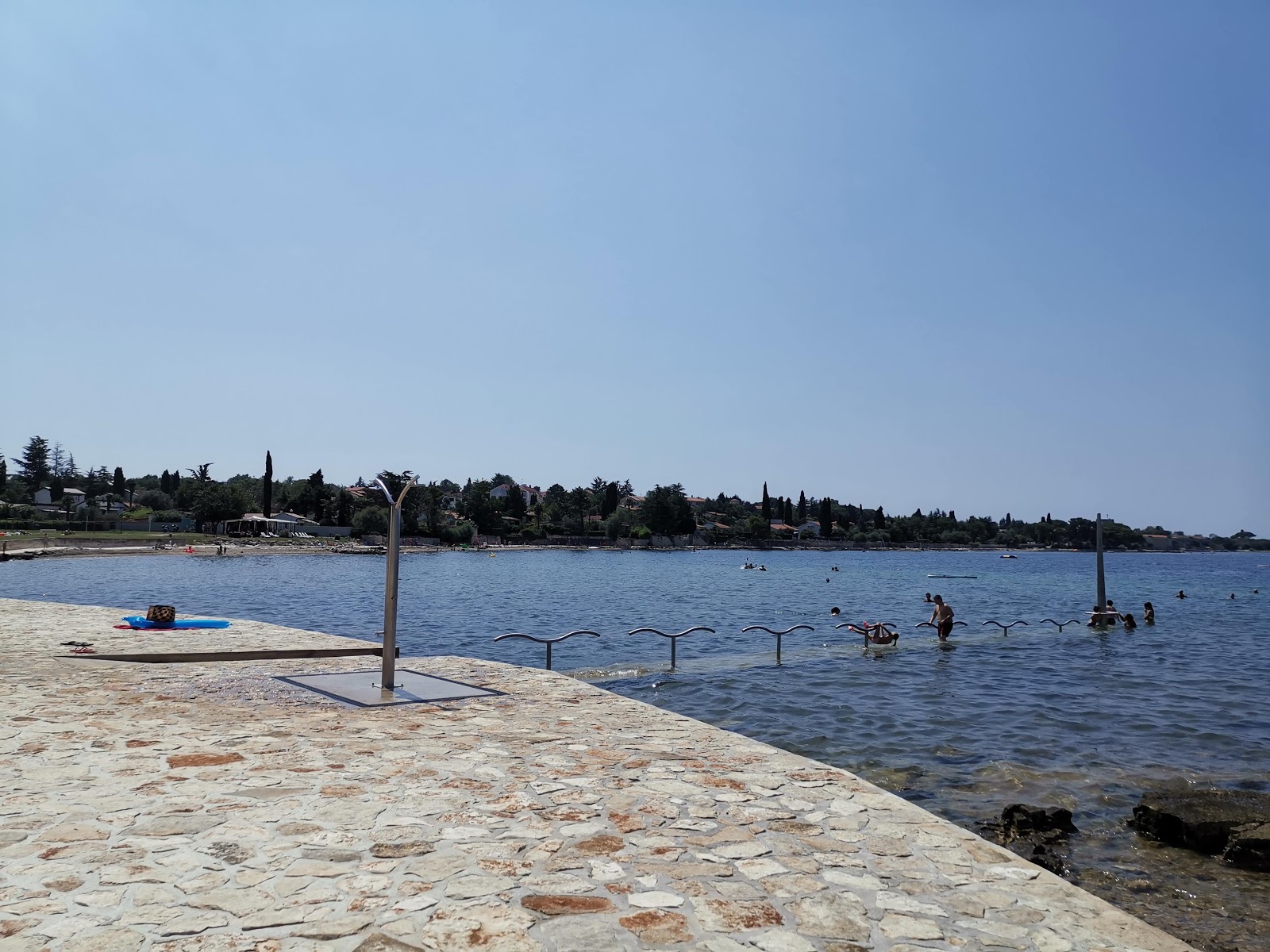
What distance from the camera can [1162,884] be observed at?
7082mm

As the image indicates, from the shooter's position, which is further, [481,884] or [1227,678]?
[1227,678]

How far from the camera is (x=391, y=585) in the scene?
10008mm

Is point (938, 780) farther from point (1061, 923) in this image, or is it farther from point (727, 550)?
point (727, 550)

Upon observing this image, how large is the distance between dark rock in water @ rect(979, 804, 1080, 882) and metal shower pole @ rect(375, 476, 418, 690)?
680cm

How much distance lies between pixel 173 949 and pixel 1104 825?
8699 mm

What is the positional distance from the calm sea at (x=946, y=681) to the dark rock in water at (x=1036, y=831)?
0.20m

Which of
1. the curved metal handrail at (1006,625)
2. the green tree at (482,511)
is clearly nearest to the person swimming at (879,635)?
the curved metal handrail at (1006,625)

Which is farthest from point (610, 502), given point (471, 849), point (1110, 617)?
point (471, 849)

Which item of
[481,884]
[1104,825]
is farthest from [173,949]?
[1104,825]

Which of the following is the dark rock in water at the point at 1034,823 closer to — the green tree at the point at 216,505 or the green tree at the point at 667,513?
the green tree at the point at 216,505

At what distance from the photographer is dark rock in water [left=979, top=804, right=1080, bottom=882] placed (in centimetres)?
765

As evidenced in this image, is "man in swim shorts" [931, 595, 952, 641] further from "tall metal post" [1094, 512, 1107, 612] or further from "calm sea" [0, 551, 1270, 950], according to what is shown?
"tall metal post" [1094, 512, 1107, 612]

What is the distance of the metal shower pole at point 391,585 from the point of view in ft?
31.6

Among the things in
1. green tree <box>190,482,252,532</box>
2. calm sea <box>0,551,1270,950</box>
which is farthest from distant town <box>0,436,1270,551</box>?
calm sea <box>0,551,1270,950</box>
